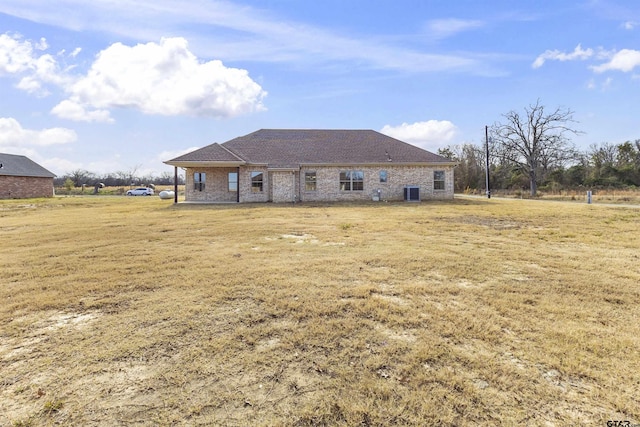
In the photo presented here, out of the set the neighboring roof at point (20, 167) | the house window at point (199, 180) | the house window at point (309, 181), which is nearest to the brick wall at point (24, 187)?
the neighboring roof at point (20, 167)

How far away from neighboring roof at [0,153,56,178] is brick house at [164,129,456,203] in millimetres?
26901

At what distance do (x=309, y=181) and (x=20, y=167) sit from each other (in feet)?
118

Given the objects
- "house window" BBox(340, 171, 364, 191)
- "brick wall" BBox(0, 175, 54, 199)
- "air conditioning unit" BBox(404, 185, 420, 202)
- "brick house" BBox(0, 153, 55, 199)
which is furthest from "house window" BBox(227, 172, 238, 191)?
"brick wall" BBox(0, 175, 54, 199)

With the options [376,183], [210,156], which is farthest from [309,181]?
[210,156]

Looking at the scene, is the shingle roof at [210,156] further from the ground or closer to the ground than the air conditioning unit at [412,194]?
further from the ground

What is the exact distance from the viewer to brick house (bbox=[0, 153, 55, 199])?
1337 inches

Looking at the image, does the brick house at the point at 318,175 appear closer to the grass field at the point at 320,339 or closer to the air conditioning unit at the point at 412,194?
the air conditioning unit at the point at 412,194

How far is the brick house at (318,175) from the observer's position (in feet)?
68.7

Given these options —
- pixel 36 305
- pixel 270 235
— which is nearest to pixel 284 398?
pixel 36 305

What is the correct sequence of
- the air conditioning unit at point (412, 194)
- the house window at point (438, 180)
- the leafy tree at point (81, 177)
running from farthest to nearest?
1. the leafy tree at point (81, 177)
2. the house window at point (438, 180)
3. the air conditioning unit at point (412, 194)

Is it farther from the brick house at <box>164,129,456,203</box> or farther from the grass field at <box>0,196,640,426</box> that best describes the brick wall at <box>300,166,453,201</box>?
the grass field at <box>0,196,640,426</box>

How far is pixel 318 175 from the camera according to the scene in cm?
2158

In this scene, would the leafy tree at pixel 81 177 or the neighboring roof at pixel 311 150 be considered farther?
the leafy tree at pixel 81 177

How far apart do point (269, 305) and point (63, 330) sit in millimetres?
2109
